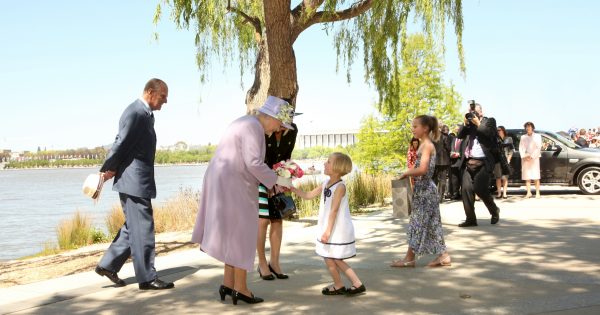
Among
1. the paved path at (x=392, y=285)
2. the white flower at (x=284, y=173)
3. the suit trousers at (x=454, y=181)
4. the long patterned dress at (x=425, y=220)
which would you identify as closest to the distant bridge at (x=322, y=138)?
the suit trousers at (x=454, y=181)

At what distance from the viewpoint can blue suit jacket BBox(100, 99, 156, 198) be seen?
6.33m

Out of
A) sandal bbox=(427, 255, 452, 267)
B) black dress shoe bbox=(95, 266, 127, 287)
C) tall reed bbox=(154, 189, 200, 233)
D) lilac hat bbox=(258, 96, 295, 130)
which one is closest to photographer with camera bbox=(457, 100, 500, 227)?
sandal bbox=(427, 255, 452, 267)

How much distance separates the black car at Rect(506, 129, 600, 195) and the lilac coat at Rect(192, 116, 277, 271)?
13.2 meters

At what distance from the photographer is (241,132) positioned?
5.45 m

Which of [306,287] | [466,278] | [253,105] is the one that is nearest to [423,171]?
[466,278]

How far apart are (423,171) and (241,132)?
2.54 m

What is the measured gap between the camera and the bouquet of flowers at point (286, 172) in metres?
5.81

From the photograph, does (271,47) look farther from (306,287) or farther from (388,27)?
(306,287)

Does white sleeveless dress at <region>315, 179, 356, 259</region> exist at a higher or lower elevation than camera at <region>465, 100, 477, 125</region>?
lower

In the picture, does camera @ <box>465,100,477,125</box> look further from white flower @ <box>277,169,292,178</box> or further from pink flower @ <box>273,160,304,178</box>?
white flower @ <box>277,169,292,178</box>

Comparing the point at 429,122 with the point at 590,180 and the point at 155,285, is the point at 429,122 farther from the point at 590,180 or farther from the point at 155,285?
the point at 590,180

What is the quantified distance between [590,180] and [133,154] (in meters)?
14.2

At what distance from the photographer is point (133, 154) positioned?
6438mm

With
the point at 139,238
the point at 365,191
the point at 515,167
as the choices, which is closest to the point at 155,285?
the point at 139,238
